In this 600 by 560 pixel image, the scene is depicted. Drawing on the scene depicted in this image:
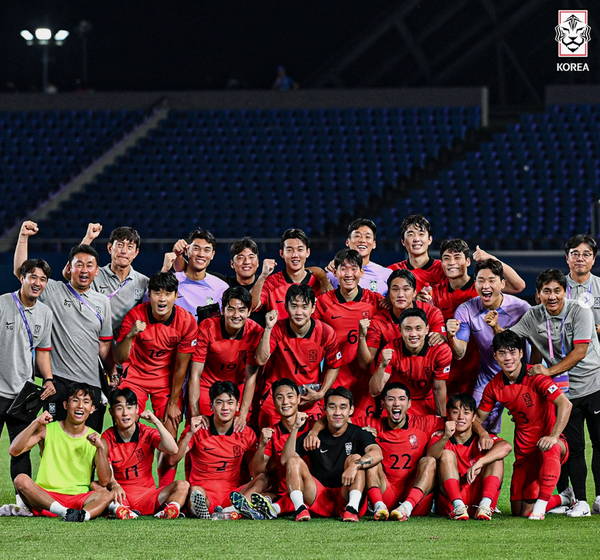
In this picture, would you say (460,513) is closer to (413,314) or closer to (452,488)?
(452,488)

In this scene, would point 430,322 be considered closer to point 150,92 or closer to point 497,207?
point 497,207

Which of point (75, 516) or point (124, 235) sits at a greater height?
point (124, 235)

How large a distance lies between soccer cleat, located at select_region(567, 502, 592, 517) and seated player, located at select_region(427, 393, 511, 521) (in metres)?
0.50

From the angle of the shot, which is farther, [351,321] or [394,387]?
[351,321]

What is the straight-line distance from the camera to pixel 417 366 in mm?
6062

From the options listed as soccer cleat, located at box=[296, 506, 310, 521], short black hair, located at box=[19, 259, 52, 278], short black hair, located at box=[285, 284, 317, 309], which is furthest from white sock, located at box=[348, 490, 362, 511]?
short black hair, located at box=[19, 259, 52, 278]

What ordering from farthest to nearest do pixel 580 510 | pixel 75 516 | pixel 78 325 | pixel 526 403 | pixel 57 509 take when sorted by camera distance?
pixel 78 325, pixel 526 403, pixel 580 510, pixel 57 509, pixel 75 516

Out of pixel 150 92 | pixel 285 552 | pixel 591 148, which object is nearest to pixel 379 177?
pixel 591 148

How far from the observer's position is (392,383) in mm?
5941

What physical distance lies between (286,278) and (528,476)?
229 cm

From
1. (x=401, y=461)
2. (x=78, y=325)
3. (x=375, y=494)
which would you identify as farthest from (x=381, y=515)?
(x=78, y=325)

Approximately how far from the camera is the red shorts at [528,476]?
5.85m

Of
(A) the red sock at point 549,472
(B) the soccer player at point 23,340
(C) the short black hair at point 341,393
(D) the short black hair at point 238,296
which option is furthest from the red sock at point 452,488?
(B) the soccer player at point 23,340

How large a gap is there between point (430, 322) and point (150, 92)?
649 inches
